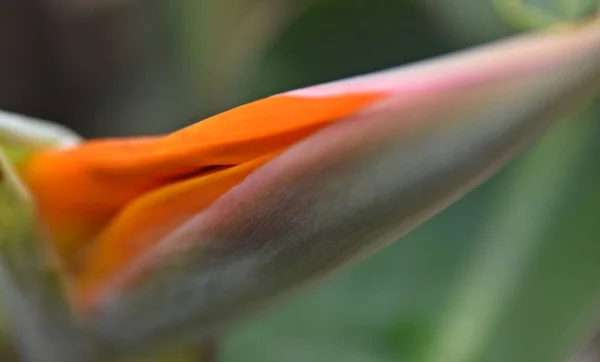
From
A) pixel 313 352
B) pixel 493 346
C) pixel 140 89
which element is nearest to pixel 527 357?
pixel 493 346

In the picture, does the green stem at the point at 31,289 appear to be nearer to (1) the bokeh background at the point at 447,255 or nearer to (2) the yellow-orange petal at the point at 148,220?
(2) the yellow-orange petal at the point at 148,220

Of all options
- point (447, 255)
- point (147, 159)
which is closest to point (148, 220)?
point (147, 159)

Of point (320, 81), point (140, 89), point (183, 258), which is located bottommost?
point (183, 258)

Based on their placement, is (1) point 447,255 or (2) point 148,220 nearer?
(2) point 148,220

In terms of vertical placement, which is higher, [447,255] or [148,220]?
[447,255]

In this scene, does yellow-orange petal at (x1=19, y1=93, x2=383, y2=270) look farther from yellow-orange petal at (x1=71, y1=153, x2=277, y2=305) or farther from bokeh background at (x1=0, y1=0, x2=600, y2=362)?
bokeh background at (x1=0, y1=0, x2=600, y2=362)

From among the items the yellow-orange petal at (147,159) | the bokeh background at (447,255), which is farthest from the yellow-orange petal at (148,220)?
the bokeh background at (447,255)

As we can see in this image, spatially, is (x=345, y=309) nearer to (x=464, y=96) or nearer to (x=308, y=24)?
(x=308, y=24)

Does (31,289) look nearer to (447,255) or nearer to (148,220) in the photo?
(148,220)

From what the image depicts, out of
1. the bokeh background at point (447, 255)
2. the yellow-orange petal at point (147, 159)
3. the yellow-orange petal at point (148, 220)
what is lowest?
the yellow-orange petal at point (148, 220)
